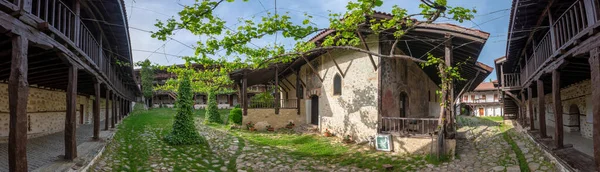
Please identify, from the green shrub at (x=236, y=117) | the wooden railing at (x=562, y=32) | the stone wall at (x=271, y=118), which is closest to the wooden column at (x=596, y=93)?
the wooden railing at (x=562, y=32)

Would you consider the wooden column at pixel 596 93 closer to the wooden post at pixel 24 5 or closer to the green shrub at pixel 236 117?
the wooden post at pixel 24 5

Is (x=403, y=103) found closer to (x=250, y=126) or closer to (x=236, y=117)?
(x=250, y=126)

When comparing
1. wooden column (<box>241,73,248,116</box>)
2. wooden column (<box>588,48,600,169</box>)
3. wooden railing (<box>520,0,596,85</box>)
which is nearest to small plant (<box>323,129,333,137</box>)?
wooden column (<box>241,73,248,116</box>)

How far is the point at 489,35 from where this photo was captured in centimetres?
891

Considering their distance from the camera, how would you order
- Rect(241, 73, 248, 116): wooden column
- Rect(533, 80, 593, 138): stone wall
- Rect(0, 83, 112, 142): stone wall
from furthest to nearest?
Rect(241, 73, 248, 116): wooden column, Rect(533, 80, 593, 138): stone wall, Rect(0, 83, 112, 142): stone wall

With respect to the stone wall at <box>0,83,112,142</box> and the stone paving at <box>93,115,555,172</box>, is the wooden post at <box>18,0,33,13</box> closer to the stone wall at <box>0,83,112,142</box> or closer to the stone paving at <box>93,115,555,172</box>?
the stone paving at <box>93,115,555,172</box>

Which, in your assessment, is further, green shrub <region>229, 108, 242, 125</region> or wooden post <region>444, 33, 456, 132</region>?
green shrub <region>229, 108, 242, 125</region>

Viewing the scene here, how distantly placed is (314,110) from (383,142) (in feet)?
21.2

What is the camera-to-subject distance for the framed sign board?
10.5m

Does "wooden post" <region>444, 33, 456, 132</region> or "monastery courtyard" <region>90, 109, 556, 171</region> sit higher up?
"wooden post" <region>444, 33, 456, 132</region>

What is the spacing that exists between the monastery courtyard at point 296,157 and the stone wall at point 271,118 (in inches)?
147

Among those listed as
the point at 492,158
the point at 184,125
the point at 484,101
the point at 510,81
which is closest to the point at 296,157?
the point at 184,125

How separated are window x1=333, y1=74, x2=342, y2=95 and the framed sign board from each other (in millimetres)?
3478

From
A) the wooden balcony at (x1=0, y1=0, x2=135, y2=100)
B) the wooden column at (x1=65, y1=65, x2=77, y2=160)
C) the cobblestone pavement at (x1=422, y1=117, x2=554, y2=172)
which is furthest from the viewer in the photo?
the cobblestone pavement at (x1=422, y1=117, x2=554, y2=172)
